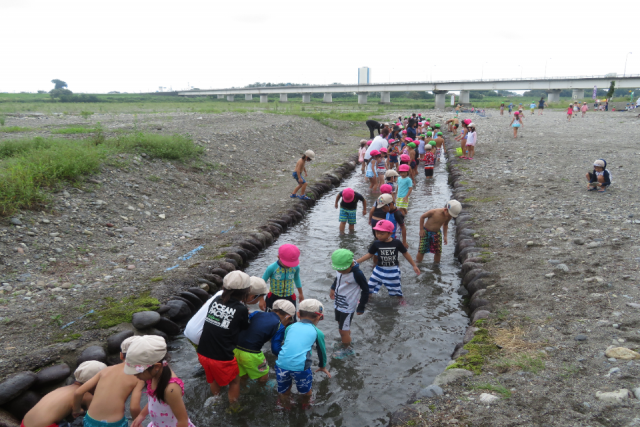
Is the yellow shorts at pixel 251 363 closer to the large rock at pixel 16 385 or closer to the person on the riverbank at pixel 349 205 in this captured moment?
the large rock at pixel 16 385

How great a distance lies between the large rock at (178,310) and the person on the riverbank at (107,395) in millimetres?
2741

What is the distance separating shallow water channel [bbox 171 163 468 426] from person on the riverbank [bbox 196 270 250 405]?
72 centimetres

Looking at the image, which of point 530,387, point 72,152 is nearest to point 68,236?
point 72,152

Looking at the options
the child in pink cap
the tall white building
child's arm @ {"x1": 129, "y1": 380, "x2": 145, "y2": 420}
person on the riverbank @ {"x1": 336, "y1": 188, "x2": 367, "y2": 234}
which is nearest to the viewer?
child's arm @ {"x1": 129, "y1": 380, "x2": 145, "y2": 420}

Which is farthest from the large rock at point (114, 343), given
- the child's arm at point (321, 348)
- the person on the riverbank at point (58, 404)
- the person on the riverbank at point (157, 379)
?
the child's arm at point (321, 348)

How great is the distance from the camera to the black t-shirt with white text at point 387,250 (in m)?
7.01

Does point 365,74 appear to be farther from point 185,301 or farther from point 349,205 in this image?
point 185,301

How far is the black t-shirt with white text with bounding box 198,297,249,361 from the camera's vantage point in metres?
4.71

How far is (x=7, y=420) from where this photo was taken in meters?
4.36

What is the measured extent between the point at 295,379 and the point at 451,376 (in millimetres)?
1891

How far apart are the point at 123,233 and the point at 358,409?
23.7ft

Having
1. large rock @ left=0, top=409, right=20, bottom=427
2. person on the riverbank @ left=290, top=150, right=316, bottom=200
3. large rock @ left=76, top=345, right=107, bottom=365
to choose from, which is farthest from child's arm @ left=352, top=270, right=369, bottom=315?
person on the riverbank @ left=290, top=150, right=316, bottom=200

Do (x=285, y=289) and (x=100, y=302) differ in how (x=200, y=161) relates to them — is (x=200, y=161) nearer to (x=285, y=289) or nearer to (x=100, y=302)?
(x=100, y=302)

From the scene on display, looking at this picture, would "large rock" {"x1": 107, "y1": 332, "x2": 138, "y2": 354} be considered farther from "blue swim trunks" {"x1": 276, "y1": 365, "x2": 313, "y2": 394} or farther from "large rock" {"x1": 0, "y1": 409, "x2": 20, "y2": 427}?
"blue swim trunks" {"x1": 276, "y1": 365, "x2": 313, "y2": 394}
